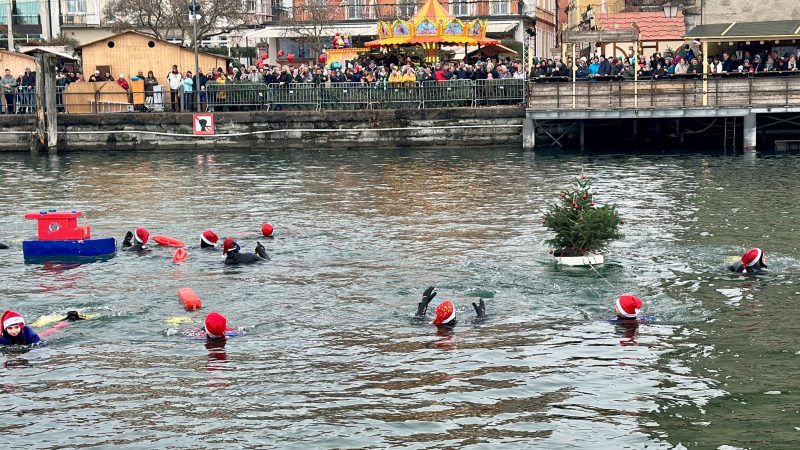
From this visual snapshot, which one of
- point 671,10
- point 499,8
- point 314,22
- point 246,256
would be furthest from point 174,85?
point 499,8

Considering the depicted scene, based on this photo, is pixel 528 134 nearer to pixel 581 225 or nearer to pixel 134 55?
pixel 134 55

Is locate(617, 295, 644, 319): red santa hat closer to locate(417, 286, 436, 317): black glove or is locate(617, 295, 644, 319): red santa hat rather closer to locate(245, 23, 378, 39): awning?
locate(417, 286, 436, 317): black glove

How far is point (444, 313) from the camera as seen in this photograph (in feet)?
61.8

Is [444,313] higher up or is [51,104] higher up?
[51,104]

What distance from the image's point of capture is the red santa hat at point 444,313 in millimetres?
18844

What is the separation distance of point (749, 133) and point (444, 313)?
2811 centimetres

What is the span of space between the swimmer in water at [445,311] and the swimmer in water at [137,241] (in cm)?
871

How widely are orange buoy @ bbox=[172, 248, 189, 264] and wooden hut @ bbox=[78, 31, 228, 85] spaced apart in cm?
2706

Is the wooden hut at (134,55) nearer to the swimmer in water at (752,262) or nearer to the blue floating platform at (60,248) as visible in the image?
the blue floating platform at (60,248)

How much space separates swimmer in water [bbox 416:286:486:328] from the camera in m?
18.9

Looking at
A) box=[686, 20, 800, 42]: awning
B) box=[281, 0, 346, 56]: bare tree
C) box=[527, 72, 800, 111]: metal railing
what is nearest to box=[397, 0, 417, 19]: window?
box=[281, 0, 346, 56]: bare tree

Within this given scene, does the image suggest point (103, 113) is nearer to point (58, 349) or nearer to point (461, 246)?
point (461, 246)

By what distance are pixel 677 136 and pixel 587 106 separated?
5441 mm

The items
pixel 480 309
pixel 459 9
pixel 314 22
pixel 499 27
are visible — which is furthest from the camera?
pixel 459 9
